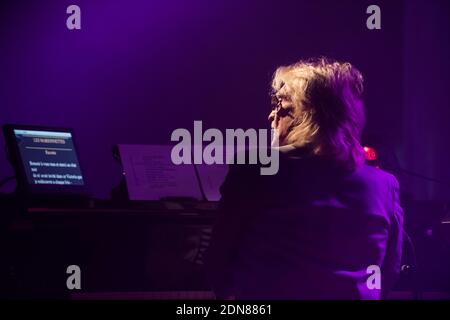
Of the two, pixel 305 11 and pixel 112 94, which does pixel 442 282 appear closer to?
pixel 305 11

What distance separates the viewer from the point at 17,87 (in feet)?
11.3

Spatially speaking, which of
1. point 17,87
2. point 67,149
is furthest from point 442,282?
point 17,87

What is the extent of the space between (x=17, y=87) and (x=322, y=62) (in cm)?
190

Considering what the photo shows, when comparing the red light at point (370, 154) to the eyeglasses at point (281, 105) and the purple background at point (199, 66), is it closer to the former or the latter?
the purple background at point (199, 66)

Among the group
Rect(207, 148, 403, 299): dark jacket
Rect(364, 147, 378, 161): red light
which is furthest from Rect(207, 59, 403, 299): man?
Rect(364, 147, 378, 161): red light

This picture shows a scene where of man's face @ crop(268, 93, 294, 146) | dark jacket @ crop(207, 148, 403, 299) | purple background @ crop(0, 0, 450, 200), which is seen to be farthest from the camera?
purple background @ crop(0, 0, 450, 200)

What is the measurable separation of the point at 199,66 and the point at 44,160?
1164mm

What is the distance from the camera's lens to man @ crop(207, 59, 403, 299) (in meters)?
1.81

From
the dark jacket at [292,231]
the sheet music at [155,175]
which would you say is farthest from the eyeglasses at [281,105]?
the sheet music at [155,175]

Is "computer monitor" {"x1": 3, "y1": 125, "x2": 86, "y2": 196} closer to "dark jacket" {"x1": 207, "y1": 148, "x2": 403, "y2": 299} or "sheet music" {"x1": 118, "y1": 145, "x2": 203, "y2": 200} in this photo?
"sheet music" {"x1": 118, "y1": 145, "x2": 203, "y2": 200}

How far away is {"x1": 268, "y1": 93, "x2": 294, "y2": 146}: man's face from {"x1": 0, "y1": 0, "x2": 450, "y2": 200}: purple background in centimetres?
150

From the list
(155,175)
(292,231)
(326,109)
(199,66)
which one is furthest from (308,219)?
(199,66)

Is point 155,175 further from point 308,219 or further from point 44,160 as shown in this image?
point 308,219

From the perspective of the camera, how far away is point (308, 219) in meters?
1.82
